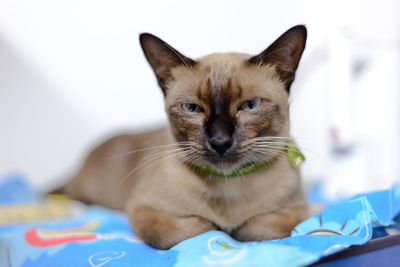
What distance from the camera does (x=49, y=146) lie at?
2398 mm

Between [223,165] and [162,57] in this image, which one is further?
[162,57]

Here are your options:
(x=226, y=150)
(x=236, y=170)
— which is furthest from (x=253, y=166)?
(x=226, y=150)

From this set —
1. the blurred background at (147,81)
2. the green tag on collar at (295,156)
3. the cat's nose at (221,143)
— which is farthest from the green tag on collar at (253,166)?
the blurred background at (147,81)

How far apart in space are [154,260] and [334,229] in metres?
0.47

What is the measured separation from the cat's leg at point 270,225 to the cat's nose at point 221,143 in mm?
273

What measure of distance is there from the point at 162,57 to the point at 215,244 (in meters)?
0.57

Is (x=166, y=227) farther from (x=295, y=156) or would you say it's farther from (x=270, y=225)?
(x=295, y=156)

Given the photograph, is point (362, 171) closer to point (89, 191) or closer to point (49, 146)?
point (89, 191)

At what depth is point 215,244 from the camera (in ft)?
3.01

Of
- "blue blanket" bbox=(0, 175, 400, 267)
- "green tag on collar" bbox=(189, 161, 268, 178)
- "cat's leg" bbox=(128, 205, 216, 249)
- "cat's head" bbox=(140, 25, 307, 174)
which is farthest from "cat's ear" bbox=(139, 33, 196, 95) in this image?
"blue blanket" bbox=(0, 175, 400, 267)

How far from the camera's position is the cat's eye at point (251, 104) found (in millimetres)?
987

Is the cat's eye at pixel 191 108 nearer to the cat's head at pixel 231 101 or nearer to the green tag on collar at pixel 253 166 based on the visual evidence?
the cat's head at pixel 231 101

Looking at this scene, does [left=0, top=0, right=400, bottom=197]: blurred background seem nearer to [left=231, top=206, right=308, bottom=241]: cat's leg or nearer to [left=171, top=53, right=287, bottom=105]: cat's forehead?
[left=171, top=53, right=287, bottom=105]: cat's forehead

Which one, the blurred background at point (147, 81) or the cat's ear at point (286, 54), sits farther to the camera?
the blurred background at point (147, 81)
